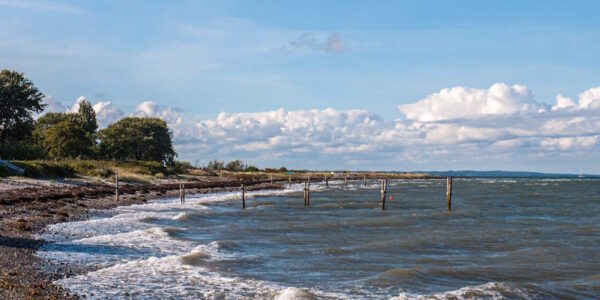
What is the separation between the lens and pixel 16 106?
245 ft

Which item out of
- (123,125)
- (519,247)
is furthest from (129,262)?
(123,125)

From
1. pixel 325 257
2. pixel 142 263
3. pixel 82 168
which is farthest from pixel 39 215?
pixel 82 168

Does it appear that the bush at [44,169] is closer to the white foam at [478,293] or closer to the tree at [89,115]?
the tree at [89,115]

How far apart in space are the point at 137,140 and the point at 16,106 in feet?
74.9

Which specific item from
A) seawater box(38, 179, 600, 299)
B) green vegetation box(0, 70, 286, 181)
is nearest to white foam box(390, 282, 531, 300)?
seawater box(38, 179, 600, 299)

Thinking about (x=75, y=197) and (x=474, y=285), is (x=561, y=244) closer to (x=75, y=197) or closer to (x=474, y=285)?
(x=474, y=285)

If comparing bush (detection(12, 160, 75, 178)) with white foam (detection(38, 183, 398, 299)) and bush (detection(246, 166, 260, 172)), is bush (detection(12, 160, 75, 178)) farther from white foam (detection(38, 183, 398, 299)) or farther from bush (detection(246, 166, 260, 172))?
bush (detection(246, 166, 260, 172))

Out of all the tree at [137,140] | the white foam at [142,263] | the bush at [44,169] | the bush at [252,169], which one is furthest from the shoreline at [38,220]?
the bush at [252,169]

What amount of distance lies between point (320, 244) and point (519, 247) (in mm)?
8920

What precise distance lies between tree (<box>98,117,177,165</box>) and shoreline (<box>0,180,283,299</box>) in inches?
1224

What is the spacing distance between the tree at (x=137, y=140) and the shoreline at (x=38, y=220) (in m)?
31.1

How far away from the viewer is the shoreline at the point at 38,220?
13623 mm

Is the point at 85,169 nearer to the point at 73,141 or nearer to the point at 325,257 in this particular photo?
the point at 73,141

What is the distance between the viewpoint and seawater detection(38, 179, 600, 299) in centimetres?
1562
